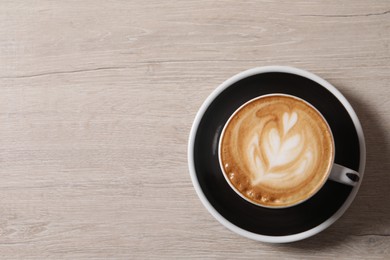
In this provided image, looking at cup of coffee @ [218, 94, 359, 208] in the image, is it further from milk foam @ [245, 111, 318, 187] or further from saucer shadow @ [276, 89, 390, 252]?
saucer shadow @ [276, 89, 390, 252]

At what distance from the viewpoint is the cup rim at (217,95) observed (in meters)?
1.02

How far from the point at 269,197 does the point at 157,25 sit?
0.41m

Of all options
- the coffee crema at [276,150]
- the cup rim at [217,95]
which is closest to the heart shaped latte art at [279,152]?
the coffee crema at [276,150]

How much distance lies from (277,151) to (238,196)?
0.42 feet

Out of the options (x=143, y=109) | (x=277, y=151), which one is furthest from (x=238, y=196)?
(x=143, y=109)

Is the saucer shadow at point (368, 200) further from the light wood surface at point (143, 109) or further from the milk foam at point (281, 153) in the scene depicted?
the milk foam at point (281, 153)

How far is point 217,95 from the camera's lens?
1040mm

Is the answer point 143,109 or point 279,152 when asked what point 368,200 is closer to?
point 279,152

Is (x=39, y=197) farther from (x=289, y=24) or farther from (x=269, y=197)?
(x=289, y=24)

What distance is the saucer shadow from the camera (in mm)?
1073

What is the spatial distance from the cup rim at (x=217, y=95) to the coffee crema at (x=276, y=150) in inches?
3.3

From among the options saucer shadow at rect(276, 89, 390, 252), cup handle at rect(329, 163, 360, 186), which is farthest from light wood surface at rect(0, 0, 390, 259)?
cup handle at rect(329, 163, 360, 186)

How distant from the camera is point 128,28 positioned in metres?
1.11

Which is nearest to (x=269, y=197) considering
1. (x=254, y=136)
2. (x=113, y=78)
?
(x=254, y=136)
